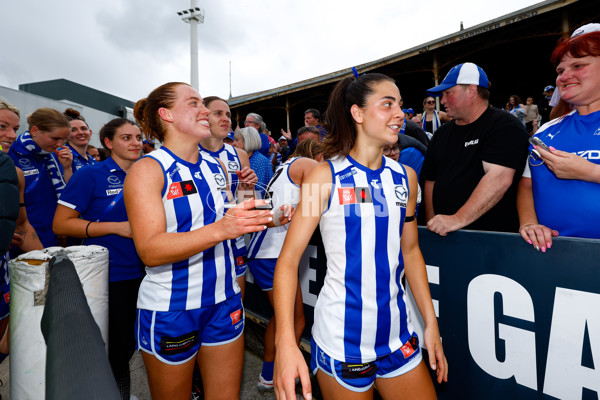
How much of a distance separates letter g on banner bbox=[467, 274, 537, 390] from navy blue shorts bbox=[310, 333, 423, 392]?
23.4 inches

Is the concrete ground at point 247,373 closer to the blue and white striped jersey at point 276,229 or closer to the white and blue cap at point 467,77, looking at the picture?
the blue and white striped jersey at point 276,229

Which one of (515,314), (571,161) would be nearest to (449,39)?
(571,161)

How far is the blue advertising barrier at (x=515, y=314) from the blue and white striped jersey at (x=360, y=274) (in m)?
0.63

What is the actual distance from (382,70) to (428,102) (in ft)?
27.6

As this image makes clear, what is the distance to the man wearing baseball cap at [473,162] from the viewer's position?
2.42 meters

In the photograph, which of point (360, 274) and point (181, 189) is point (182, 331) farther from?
point (360, 274)

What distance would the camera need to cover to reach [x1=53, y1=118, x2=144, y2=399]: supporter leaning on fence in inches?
99.7

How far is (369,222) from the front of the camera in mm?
1629

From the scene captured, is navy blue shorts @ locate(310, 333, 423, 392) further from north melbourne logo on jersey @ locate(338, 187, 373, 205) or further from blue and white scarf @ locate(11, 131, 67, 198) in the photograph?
blue and white scarf @ locate(11, 131, 67, 198)

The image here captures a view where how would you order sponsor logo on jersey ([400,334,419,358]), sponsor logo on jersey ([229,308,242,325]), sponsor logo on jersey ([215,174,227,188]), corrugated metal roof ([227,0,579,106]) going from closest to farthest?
sponsor logo on jersey ([400,334,419,358]) → sponsor logo on jersey ([229,308,242,325]) → sponsor logo on jersey ([215,174,227,188]) → corrugated metal roof ([227,0,579,106])

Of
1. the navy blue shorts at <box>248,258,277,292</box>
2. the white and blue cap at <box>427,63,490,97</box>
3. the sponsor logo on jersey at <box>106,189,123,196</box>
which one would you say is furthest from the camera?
the navy blue shorts at <box>248,258,277,292</box>

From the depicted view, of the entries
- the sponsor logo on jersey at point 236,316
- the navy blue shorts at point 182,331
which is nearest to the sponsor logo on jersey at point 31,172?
the navy blue shorts at point 182,331

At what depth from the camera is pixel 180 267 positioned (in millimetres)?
1825

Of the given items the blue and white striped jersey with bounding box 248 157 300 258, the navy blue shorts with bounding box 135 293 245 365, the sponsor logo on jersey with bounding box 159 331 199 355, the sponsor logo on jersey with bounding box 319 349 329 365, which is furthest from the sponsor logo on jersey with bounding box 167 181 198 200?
the sponsor logo on jersey with bounding box 319 349 329 365
